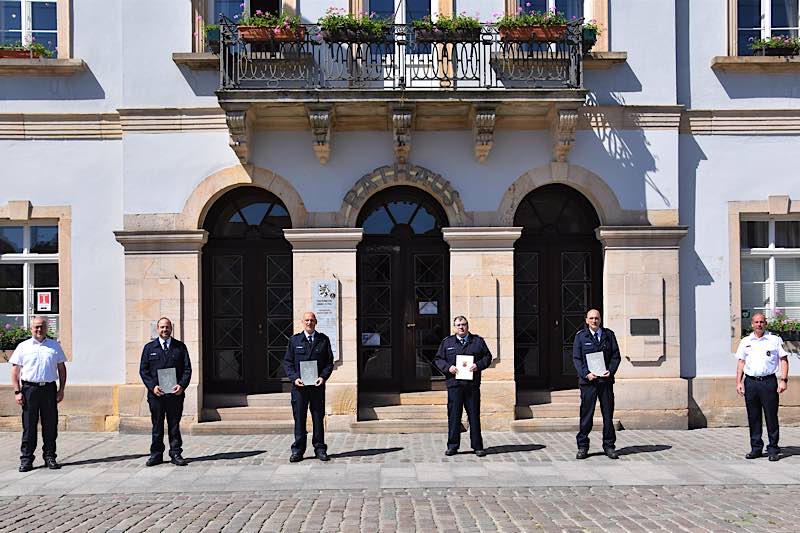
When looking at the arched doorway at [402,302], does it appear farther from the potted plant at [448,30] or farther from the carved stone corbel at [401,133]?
the potted plant at [448,30]

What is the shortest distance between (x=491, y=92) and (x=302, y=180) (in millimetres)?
2989

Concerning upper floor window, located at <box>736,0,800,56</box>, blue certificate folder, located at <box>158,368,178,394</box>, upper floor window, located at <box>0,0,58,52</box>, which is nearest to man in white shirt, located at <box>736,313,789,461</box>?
upper floor window, located at <box>736,0,800,56</box>

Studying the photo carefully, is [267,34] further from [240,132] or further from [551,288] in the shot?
[551,288]

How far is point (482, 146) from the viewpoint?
1198cm

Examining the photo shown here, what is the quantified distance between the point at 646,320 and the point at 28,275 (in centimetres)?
909

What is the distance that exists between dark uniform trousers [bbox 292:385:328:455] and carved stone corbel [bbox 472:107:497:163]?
166 inches

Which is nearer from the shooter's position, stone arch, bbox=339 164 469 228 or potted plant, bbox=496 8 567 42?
potted plant, bbox=496 8 567 42

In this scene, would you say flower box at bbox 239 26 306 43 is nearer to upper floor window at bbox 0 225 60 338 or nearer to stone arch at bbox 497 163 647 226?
stone arch at bbox 497 163 647 226

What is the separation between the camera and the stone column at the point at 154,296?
11.9 m

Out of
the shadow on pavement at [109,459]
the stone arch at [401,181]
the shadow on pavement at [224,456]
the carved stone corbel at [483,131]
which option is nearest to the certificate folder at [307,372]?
the shadow on pavement at [224,456]

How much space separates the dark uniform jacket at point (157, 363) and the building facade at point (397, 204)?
2065 millimetres

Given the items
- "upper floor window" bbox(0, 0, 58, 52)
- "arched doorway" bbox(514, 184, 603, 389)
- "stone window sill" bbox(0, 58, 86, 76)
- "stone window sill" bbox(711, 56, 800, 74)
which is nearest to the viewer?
"stone window sill" bbox(0, 58, 86, 76)

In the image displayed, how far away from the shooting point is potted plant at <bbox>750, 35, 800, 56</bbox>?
A: 12.4 m

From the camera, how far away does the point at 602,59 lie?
12.1 metres
